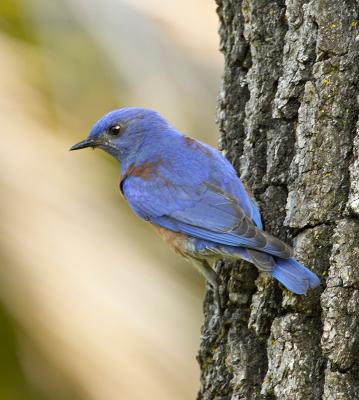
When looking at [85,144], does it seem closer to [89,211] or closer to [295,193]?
[89,211]

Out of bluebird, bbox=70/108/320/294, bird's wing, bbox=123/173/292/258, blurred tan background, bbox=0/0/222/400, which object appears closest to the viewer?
bluebird, bbox=70/108/320/294

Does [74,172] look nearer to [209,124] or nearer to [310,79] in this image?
[209,124]

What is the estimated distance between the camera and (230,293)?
3.85 metres

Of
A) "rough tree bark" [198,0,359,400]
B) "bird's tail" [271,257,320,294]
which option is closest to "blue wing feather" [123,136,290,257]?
"rough tree bark" [198,0,359,400]

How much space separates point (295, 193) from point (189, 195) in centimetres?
86

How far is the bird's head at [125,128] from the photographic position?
4895mm

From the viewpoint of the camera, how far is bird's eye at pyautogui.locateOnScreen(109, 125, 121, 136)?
493 cm

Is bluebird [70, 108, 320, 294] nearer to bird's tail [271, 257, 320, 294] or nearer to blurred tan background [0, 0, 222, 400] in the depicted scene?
bird's tail [271, 257, 320, 294]

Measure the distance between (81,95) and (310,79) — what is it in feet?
8.78

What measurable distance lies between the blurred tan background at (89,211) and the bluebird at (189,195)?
15.0 inches

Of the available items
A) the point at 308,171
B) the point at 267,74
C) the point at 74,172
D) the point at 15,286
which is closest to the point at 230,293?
the point at 308,171

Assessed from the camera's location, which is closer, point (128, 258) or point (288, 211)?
point (288, 211)

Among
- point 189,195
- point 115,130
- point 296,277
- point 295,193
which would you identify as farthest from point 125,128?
point 296,277

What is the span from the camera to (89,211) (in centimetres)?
498
